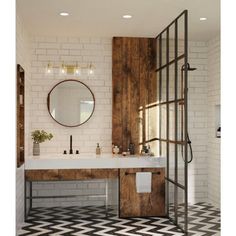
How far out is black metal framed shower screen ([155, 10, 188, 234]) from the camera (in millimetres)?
4680

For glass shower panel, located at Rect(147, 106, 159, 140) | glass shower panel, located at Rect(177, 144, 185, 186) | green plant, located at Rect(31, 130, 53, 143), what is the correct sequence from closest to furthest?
glass shower panel, located at Rect(177, 144, 185, 186) → green plant, located at Rect(31, 130, 53, 143) → glass shower panel, located at Rect(147, 106, 159, 140)

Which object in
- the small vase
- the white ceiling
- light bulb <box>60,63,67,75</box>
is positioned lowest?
the small vase

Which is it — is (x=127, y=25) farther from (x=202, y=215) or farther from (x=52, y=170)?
(x=202, y=215)

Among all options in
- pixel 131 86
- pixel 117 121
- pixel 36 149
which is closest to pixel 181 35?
pixel 131 86

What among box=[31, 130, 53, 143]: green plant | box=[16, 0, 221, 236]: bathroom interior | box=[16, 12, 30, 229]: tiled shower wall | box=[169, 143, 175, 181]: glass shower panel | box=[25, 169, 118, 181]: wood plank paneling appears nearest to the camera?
box=[16, 12, 30, 229]: tiled shower wall

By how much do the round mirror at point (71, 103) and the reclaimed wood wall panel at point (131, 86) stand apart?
17.3 inches

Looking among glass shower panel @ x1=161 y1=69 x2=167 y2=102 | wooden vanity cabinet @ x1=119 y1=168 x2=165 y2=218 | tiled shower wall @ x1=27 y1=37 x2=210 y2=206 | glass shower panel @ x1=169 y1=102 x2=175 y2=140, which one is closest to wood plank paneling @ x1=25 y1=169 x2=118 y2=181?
wooden vanity cabinet @ x1=119 y1=168 x2=165 y2=218

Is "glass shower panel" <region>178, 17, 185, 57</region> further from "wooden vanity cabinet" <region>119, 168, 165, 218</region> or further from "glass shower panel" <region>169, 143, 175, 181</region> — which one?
"wooden vanity cabinet" <region>119, 168, 165, 218</region>

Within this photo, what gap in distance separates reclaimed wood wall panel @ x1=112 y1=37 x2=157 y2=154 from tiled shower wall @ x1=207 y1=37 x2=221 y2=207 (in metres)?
0.98

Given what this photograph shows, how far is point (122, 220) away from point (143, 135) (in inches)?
59.0

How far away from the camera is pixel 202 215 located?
18.4 feet

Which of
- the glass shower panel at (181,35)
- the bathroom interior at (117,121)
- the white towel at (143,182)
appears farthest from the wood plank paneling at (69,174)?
the glass shower panel at (181,35)

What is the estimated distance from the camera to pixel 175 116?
503 centimetres
